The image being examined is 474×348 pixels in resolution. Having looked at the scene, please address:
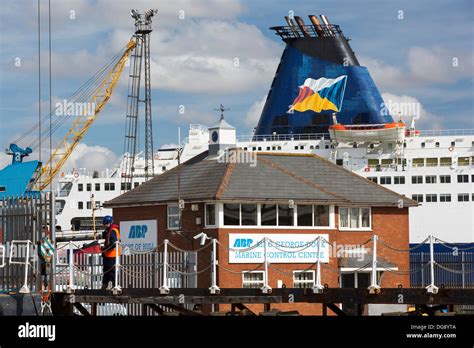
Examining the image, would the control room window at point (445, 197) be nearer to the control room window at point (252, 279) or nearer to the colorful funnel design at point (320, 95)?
the colorful funnel design at point (320, 95)

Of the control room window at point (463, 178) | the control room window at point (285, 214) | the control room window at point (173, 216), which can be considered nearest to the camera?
the control room window at point (285, 214)

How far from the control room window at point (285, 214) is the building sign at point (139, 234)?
5578mm

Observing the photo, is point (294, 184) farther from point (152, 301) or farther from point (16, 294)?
point (16, 294)

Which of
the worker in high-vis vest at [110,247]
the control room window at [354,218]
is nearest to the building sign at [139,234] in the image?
the control room window at [354,218]

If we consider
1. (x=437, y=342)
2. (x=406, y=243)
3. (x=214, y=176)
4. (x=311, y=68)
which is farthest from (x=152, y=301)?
(x=311, y=68)

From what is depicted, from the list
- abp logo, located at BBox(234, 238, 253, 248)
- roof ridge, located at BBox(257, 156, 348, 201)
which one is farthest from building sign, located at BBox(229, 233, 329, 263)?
roof ridge, located at BBox(257, 156, 348, 201)

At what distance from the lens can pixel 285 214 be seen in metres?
43.3

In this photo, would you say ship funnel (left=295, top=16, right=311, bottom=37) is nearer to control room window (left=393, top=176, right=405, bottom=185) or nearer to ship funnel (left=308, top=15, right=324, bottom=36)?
ship funnel (left=308, top=15, right=324, bottom=36)

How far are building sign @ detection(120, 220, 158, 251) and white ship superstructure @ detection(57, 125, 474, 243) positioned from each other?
30.1 metres

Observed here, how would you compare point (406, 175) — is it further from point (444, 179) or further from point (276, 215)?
point (276, 215)

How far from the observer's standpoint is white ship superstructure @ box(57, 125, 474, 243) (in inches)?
3007

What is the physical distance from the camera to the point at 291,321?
23422mm

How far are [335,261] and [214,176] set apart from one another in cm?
648

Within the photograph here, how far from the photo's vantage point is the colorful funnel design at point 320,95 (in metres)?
87.4
